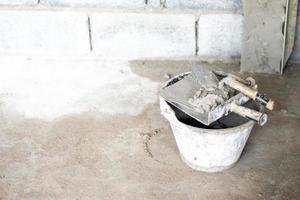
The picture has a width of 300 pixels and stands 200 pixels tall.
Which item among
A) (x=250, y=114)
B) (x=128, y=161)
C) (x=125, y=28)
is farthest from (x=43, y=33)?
(x=250, y=114)

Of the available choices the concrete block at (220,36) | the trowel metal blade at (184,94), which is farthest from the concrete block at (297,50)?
the trowel metal blade at (184,94)

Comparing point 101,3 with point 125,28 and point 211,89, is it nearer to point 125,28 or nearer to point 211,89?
point 125,28

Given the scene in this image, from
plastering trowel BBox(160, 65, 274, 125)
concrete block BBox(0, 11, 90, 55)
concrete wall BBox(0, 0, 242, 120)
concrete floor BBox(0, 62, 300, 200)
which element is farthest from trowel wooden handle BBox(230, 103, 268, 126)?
concrete block BBox(0, 11, 90, 55)

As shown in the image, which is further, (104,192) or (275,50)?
(275,50)

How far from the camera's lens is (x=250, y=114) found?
2.43 metres

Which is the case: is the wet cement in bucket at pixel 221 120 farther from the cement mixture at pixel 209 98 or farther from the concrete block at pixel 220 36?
the concrete block at pixel 220 36

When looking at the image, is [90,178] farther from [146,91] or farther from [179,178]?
[146,91]

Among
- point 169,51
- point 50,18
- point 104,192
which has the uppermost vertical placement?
point 50,18

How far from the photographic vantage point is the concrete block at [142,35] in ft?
11.9

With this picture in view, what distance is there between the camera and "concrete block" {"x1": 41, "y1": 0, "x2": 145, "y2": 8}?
3623 millimetres

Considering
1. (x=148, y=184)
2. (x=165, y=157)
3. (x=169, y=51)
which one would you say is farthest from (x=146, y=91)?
(x=148, y=184)

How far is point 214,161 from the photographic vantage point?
262 cm

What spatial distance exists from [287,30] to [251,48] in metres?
0.27

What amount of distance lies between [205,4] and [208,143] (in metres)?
1.36
